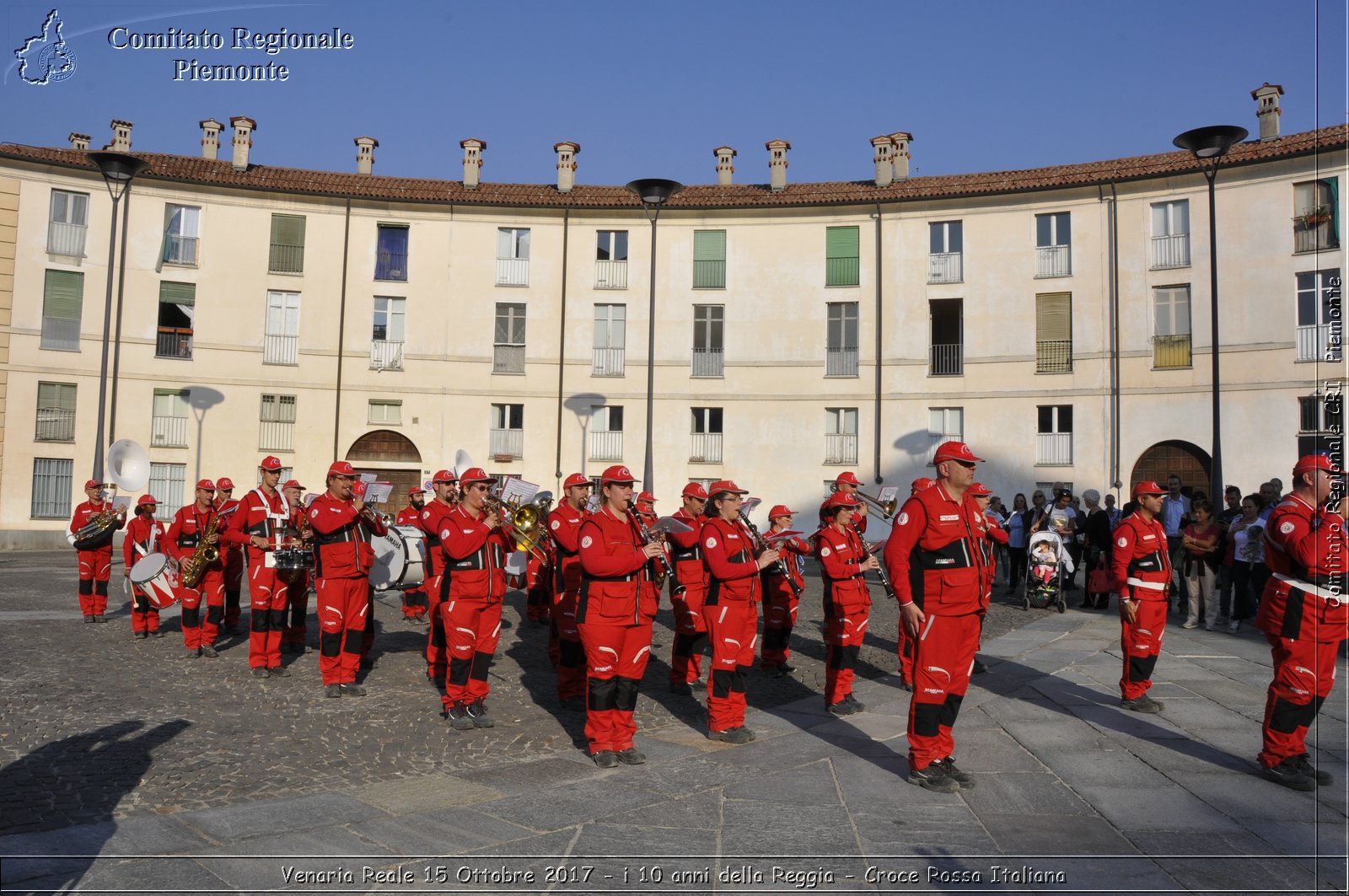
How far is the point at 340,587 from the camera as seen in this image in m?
9.55

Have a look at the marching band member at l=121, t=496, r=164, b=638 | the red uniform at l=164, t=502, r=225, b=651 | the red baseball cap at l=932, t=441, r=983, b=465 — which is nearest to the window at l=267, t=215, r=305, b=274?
the marching band member at l=121, t=496, r=164, b=638

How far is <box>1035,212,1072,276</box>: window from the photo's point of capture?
103ft

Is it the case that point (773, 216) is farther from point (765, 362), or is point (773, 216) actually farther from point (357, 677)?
point (357, 677)

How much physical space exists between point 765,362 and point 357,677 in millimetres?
25087

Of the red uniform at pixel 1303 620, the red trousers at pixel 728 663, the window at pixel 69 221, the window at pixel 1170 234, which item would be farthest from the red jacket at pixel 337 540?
the window at pixel 69 221

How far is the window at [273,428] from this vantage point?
33000 mm

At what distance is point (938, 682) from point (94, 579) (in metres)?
12.0

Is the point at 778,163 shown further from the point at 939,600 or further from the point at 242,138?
the point at 939,600

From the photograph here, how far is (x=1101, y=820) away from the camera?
5914mm

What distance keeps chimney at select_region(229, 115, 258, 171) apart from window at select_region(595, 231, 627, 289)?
41.2 feet

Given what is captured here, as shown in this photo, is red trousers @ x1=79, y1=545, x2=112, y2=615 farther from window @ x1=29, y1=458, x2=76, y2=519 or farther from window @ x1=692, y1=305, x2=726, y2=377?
window @ x1=692, y1=305, x2=726, y2=377

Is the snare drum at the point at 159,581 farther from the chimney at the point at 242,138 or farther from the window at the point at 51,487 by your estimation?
the chimney at the point at 242,138

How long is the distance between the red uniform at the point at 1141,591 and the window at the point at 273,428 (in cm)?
2909

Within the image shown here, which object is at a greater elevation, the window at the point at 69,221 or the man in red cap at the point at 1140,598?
the window at the point at 69,221
